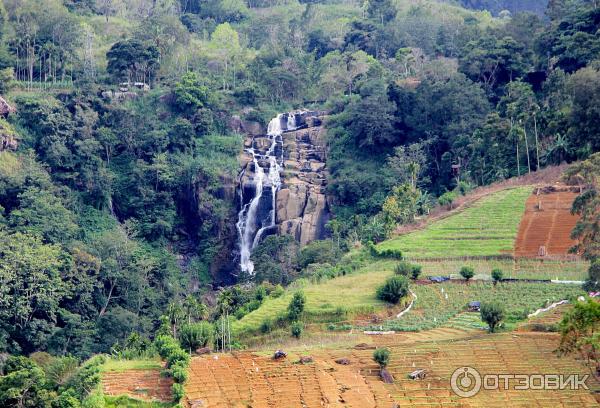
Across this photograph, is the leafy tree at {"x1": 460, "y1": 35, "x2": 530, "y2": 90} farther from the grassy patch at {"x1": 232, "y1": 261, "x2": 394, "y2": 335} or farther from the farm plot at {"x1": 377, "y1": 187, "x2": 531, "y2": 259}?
the grassy patch at {"x1": 232, "y1": 261, "x2": 394, "y2": 335}

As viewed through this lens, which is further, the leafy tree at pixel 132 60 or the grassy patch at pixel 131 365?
the leafy tree at pixel 132 60

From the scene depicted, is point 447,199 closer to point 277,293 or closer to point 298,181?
point 298,181

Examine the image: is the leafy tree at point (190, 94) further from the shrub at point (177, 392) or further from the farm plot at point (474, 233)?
the shrub at point (177, 392)

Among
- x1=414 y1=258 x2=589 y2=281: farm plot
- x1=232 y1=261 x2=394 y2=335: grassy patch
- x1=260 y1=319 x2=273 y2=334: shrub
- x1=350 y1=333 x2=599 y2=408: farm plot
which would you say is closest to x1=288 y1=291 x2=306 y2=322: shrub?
x1=232 y1=261 x2=394 y2=335: grassy patch

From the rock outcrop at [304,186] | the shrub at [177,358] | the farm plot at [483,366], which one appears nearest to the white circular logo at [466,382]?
the farm plot at [483,366]

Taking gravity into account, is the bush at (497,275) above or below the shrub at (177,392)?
above
